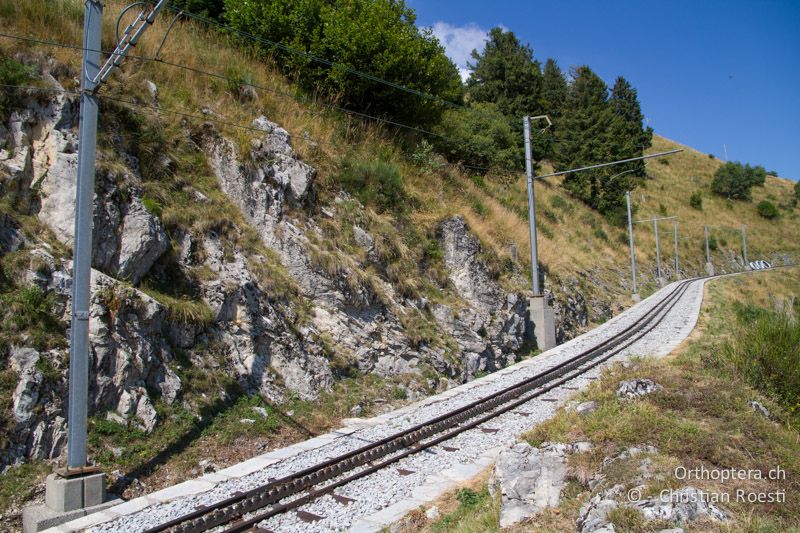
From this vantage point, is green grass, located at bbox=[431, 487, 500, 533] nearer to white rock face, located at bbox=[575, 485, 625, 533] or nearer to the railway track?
white rock face, located at bbox=[575, 485, 625, 533]

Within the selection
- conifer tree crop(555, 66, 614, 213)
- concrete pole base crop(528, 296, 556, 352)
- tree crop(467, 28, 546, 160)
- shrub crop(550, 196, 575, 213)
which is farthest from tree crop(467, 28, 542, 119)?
concrete pole base crop(528, 296, 556, 352)

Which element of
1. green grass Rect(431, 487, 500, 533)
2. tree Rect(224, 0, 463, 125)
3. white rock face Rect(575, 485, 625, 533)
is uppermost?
tree Rect(224, 0, 463, 125)

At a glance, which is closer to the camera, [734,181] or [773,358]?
[773,358]

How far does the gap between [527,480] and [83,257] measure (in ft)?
21.0

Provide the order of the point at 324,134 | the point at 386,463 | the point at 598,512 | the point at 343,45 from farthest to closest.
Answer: the point at 343,45 → the point at 324,134 → the point at 386,463 → the point at 598,512

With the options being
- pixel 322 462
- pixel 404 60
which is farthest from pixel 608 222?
pixel 322 462

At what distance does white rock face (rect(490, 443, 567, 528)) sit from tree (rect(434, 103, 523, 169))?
20925 millimetres

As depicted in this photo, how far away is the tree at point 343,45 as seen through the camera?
18.9m

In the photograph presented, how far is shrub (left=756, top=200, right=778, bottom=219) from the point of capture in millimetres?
80500

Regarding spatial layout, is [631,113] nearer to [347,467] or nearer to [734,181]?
[734,181]

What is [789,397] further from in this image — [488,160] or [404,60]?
[488,160]

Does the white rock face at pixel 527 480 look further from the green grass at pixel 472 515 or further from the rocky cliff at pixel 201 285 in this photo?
the rocky cliff at pixel 201 285

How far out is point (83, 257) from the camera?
761 cm

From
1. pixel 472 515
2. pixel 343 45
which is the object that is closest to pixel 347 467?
pixel 472 515
